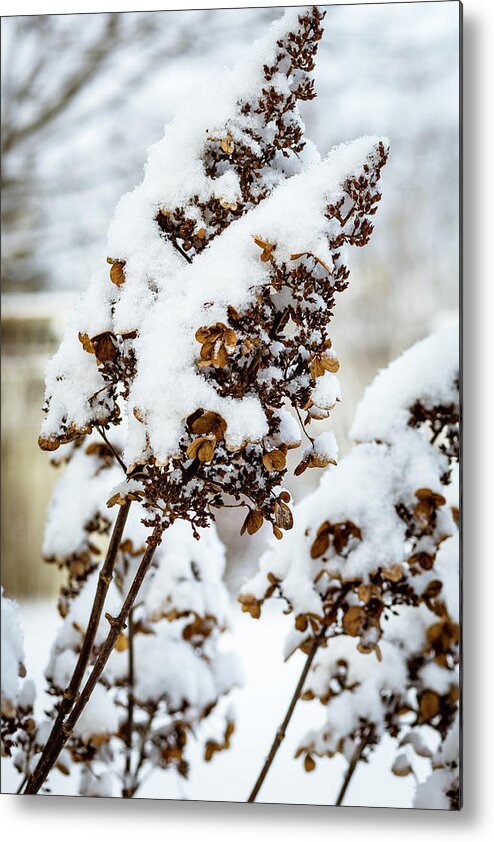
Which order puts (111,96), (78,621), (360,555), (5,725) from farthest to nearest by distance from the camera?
(111,96)
(78,621)
(5,725)
(360,555)

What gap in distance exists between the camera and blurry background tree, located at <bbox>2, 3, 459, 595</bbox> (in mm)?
1528

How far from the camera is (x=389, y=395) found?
140 centimetres

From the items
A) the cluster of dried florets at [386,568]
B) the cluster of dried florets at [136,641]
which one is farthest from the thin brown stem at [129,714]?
the cluster of dried florets at [386,568]

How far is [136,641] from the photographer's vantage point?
5.45 ft

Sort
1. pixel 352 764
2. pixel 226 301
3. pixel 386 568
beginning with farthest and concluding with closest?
pixel 352 764, pixel 386 568, pixel 226 301

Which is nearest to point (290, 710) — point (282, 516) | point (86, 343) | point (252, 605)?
point (252, 605)

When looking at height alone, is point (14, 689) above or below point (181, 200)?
below

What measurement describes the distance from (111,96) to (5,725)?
100 centimetres

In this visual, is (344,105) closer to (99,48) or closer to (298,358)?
(99,48)

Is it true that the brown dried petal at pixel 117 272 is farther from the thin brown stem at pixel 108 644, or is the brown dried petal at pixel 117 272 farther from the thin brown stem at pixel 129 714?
the thin brown stem at pixel 129 714

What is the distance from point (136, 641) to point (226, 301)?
0.93 meters

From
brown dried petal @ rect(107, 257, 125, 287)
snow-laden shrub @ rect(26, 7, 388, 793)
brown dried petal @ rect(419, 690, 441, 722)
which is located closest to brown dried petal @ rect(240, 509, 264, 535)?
snow-laden shrub @ rect(26, 7, 388, 793)

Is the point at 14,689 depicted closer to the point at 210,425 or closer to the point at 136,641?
the point at 136,641

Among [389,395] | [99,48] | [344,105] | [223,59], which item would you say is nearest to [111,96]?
[99,48]
